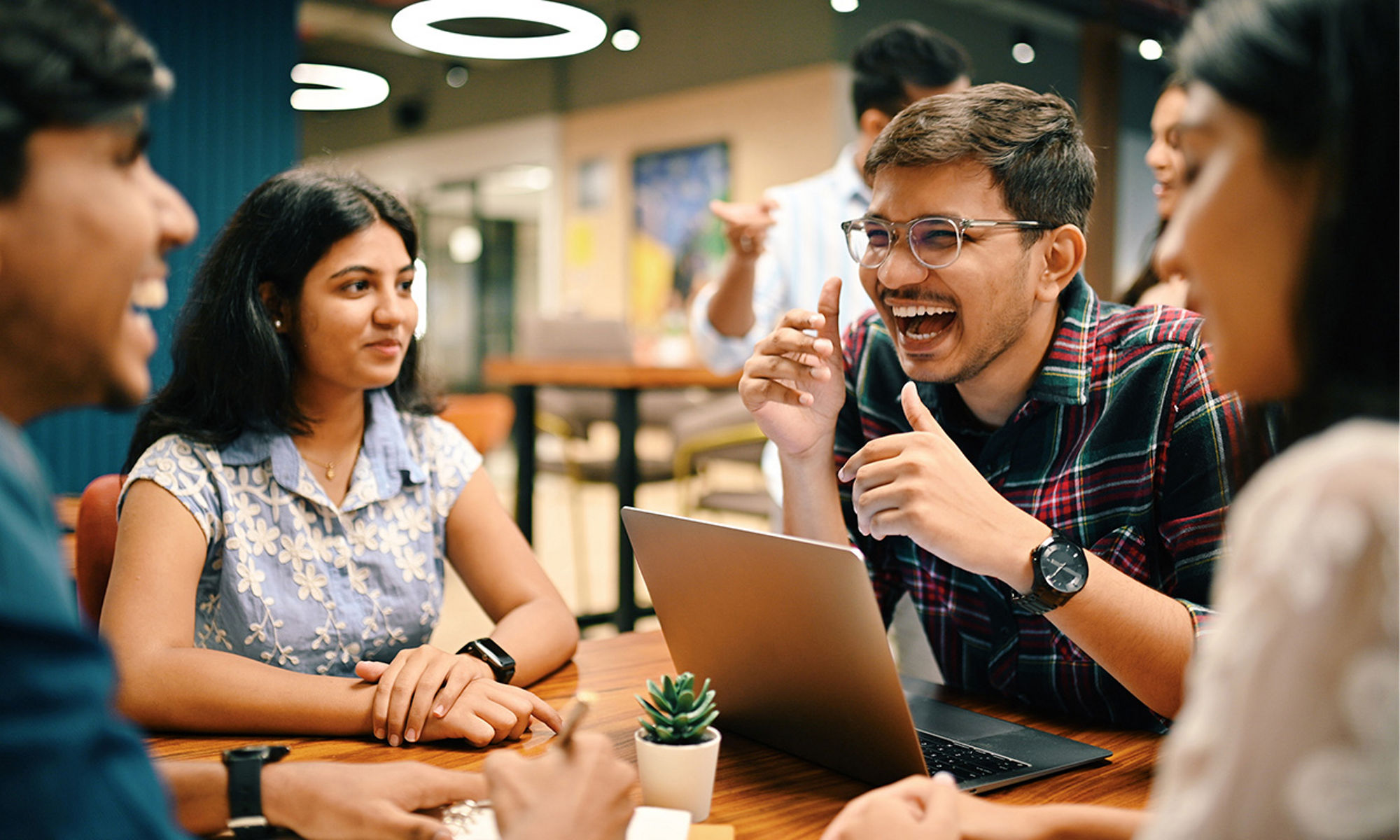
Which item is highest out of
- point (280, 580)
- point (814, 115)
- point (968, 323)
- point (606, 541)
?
point (814, 115)

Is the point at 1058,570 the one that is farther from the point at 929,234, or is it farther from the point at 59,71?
the point at 59,71

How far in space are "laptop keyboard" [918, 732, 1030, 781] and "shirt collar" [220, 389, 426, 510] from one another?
0.87 meters

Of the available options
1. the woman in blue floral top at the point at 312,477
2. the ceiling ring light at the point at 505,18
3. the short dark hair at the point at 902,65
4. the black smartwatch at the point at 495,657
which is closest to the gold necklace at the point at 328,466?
the woman in blue floral top at the point at 312,477

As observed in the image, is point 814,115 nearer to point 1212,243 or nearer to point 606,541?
point 606,541

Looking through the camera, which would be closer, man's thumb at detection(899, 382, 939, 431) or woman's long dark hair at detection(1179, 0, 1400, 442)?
woman's long dark hair at detection(1179, 0, 1400, 442)

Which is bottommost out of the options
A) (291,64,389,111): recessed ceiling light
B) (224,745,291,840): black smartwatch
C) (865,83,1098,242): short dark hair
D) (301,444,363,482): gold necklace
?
(224,745,291,840): black smartwatch

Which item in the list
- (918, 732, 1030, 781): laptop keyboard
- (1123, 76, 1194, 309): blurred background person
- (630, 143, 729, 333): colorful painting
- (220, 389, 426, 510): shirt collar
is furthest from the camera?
(630, 143, 729, 333): colorful painting

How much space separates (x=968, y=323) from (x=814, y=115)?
7072 millimetres

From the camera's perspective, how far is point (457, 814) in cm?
90

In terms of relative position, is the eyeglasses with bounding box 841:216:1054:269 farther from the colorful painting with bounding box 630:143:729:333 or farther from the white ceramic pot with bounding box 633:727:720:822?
the colorful painting with bounding box 630:143:729:333

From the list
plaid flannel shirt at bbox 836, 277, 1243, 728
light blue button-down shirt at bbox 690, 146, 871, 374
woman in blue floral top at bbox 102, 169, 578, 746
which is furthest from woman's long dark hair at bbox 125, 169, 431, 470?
light blue button-down shirt at bbox 690, 146, 871, 374

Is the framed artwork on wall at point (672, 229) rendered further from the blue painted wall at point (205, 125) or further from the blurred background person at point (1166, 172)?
the blurred background person at point (1166, 172)

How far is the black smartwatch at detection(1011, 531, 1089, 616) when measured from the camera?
1.08m

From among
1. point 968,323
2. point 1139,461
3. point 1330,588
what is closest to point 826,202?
point 968,323
